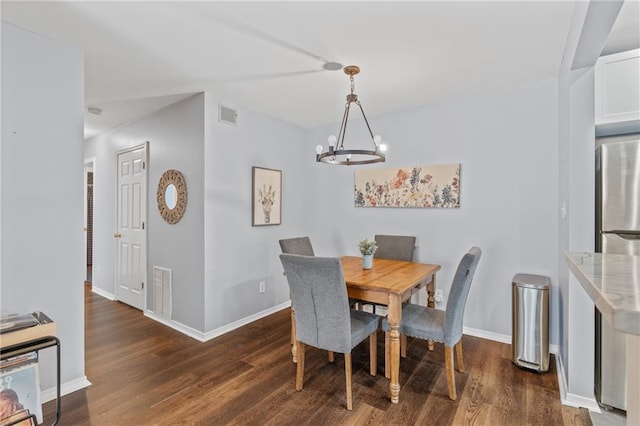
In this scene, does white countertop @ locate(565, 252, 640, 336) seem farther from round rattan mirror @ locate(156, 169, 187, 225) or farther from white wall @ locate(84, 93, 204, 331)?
round rattan mirror @ locate(156, 169, 187, 225)

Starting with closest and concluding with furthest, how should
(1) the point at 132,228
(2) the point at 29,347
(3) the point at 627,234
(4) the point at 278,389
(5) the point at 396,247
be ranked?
(2) the point at 29,347, (3) the point at 627,234, (4) the point at 278,389, (5) the point at 396,247, (1) the point at 132,228

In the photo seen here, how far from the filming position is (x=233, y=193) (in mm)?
3455

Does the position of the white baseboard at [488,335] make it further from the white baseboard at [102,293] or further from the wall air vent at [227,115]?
the white baseboard at [102,293]

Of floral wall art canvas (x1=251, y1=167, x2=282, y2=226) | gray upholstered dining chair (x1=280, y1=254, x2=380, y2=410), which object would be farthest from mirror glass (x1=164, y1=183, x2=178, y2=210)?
gray upholstered dining chair (x1=280, y1=254, x2=380, y2=410)

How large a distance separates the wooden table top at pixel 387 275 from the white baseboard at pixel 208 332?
4.28 ft

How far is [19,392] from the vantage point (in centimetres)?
158

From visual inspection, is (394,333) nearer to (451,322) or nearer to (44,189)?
(451,322)

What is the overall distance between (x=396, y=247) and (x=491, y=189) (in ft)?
3.64

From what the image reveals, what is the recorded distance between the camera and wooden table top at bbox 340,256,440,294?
7.37ft

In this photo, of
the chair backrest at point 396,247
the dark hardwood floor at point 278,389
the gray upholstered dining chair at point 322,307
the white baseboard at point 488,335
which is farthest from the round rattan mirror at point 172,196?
the white baseboard at point 488,335

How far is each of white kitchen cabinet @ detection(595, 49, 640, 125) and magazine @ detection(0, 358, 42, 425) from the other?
3.79 meters

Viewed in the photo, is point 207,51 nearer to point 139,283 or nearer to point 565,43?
point 565,43

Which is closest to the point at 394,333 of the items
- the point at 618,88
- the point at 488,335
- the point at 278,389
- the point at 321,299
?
the point at 321,299

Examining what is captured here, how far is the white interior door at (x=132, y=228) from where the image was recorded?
3914 mm
